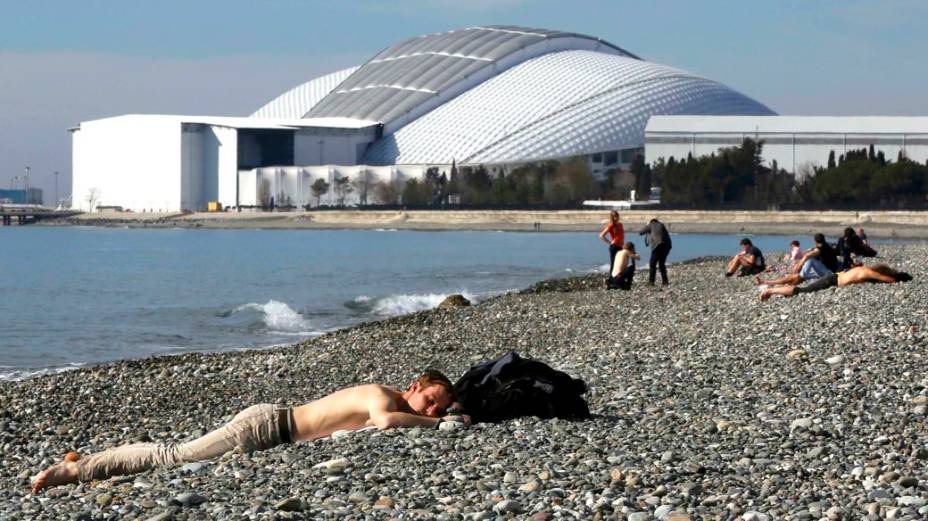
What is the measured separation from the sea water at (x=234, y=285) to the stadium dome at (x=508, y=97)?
27286 millimetres

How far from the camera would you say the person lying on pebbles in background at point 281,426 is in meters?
7.04

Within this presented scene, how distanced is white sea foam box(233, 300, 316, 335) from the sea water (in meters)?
0.03

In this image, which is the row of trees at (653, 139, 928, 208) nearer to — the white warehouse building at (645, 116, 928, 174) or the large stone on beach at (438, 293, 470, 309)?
the white warehouse building at (645, 116, 928, 174)

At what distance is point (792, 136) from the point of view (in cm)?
9531

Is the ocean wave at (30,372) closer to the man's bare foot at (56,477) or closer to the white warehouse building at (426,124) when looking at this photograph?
the man's bare foot at (56,477)

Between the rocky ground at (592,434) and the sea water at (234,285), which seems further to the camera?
the sea water at (234,285)

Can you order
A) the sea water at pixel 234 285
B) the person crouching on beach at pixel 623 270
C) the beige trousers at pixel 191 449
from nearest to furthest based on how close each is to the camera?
1. the beige trousers at pixel 191 449
2. the sea water at pixel 234 285
3. the person crouching on beach at pixel 623 270

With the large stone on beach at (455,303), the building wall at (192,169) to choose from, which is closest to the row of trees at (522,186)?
the building wall at (192,169)

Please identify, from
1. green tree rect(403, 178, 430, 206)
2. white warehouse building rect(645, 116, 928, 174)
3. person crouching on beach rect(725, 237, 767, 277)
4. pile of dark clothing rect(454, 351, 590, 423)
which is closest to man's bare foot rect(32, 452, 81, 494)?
A: pile of dark clothing rect(454, 351, 590, 423)

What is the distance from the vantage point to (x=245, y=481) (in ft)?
21.3

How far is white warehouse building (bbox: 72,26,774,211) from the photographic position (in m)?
100

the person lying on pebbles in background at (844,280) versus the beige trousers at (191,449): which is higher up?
the person lying on pebbles in background at (844,280)

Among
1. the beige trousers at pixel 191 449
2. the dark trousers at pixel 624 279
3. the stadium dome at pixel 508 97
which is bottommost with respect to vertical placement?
the dark trousers at pixel 624 279

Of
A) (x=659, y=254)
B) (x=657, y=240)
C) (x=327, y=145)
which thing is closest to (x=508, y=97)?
(x=327, y=145)
